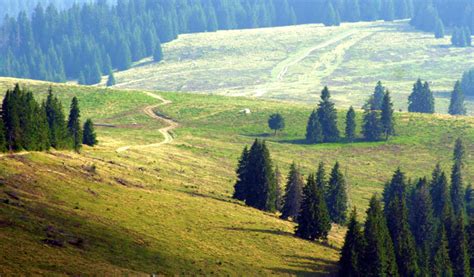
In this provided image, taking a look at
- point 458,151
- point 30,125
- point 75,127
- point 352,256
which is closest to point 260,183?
point 75,127

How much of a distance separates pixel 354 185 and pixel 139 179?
5133cm

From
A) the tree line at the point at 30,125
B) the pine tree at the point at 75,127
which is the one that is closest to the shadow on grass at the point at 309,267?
the tree line at the point at 30,125

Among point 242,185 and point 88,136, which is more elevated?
point 88,136

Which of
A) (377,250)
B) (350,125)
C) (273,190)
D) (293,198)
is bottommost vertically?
(377,250)

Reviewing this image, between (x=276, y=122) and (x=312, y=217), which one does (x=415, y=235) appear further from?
(x=276, y=122)

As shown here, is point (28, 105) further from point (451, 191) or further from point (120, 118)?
point (120, 118)

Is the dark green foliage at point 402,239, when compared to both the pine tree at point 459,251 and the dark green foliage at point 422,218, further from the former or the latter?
the dark green foliage at point 422,218

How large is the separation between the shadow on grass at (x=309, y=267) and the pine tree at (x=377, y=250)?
3561 mm

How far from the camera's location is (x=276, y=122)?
18138cm

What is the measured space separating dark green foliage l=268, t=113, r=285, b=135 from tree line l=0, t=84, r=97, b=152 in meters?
73.6

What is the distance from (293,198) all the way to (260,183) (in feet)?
14.6

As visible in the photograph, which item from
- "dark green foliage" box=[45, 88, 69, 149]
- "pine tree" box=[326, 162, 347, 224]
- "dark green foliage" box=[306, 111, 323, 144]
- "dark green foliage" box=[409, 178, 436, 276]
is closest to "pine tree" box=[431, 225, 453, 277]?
"dark green foliage" box=[409, 178, 436, 276]

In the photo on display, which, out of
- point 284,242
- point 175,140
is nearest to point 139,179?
point 284,242

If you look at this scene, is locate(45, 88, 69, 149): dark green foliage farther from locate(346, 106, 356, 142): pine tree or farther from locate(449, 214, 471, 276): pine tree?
locate(346, 106, 356, 142): pine tree
